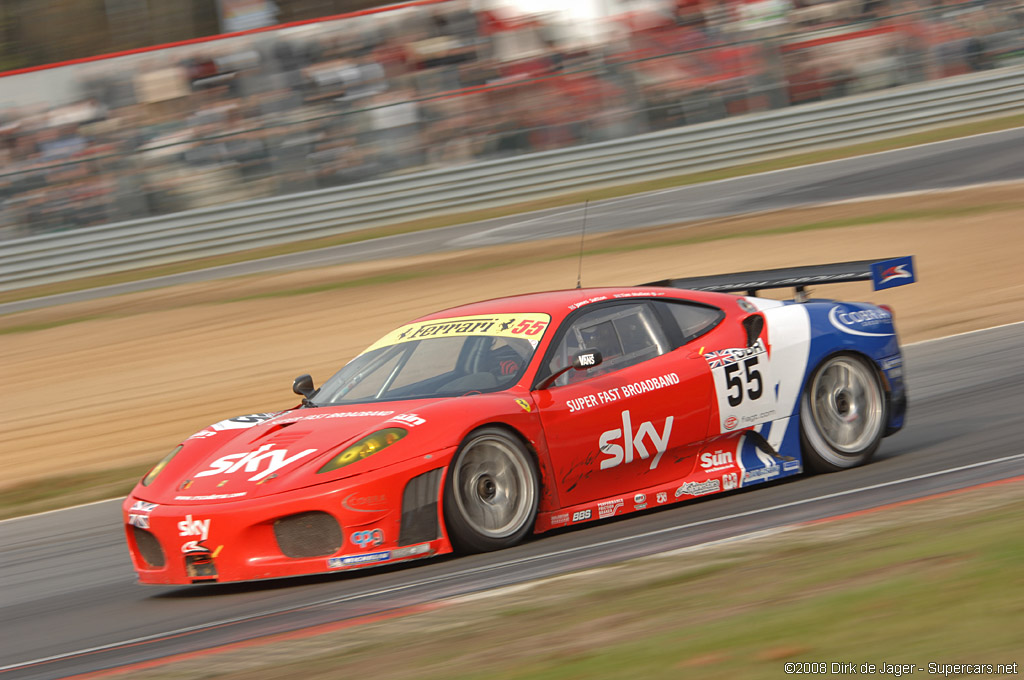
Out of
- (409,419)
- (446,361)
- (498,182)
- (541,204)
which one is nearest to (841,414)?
(446,361)

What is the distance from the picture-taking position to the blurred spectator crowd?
19.4 metres

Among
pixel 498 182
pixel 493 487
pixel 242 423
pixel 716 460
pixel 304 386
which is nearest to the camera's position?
pixel 493 487

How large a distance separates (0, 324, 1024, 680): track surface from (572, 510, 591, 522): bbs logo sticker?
66 mm

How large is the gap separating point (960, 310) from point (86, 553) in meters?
8.96

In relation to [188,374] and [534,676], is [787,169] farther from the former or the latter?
[534,676]

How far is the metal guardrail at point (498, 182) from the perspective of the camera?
1952cm

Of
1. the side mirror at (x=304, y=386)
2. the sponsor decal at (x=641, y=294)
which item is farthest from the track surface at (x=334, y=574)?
the side mirror at (x=304, y=386)

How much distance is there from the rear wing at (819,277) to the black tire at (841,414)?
0.45 metres

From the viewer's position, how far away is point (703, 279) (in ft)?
26.0

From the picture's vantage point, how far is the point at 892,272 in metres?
7.60

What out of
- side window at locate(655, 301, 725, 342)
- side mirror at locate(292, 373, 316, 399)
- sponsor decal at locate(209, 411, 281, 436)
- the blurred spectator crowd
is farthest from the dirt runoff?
side window at locate(655, 301, 725, 342)

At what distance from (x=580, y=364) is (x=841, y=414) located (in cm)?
203

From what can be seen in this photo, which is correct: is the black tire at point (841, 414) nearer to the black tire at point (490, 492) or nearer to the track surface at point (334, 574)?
the track surface at point (334, 574)

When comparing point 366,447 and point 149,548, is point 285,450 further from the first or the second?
point 149,548
